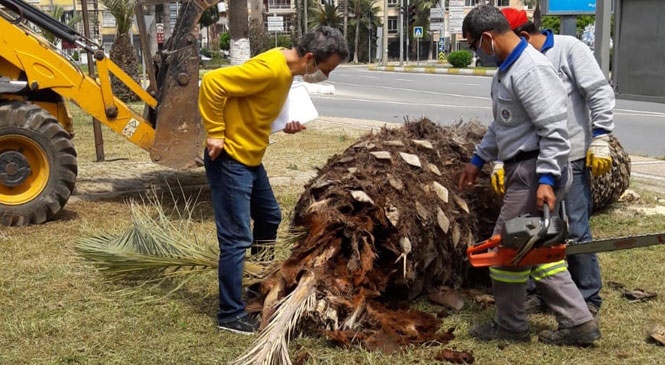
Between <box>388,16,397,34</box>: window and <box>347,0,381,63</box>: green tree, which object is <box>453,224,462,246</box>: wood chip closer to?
<box>347,0,381,63</box>: green tree

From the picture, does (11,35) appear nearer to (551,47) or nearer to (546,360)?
(551,47)

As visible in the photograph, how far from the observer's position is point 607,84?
15.8ft

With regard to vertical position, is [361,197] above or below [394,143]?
below

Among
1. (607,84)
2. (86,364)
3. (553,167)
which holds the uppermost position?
(607,84)

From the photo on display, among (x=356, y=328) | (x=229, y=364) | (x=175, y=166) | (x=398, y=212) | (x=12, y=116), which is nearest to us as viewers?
(x=229, y=364)

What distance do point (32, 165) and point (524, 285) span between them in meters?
5.12

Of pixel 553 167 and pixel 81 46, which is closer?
pixel 553 167

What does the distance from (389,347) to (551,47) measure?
1.91m

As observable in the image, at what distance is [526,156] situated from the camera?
4.52 metres

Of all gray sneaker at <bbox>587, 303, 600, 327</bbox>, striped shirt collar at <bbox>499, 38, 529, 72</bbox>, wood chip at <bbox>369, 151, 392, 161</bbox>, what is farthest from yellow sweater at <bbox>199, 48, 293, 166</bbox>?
gray sneaker at <bbox>587, 303, 600, 327</bbox>

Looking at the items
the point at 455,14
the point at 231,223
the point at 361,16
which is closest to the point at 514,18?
the point at 231,223

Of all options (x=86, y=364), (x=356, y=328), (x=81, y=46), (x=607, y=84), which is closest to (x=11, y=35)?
(x=81, y=46)

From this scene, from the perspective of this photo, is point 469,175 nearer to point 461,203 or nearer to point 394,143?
point 461,203

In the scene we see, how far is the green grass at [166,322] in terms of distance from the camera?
14.7 feet
